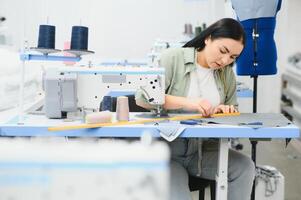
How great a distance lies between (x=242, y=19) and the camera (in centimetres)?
237

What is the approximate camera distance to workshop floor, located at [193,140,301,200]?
3265mm

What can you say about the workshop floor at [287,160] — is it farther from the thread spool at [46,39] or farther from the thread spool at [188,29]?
the thread spool at [46,39]

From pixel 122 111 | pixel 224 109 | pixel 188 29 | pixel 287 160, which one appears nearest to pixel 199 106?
pixel 224 109

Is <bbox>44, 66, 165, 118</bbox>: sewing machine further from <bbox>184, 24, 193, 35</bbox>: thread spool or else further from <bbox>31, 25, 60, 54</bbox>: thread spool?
<bbox>184, 24, 193, 35</bbox>: thread spool

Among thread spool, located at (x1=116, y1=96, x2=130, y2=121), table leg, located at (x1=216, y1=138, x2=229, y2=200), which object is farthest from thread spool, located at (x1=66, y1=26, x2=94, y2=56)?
table leg, located at (x1=216, y1=138, x2=229, y2=200)

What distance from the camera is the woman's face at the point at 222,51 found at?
6.34 ft

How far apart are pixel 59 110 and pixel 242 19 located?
127 centimetres

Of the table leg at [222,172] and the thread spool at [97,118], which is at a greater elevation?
the thread spool at [97,118]

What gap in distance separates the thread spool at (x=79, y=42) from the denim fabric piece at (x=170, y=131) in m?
0.80

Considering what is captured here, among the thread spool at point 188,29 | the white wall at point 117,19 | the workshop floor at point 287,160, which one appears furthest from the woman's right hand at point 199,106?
the white wall at point 117,19

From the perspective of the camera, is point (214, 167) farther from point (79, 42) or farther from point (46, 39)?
point (46, 39)

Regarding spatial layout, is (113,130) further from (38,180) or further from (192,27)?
(192,27)

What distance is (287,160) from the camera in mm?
4062

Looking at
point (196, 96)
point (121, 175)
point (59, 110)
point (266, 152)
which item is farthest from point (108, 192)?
point (266, 152)
